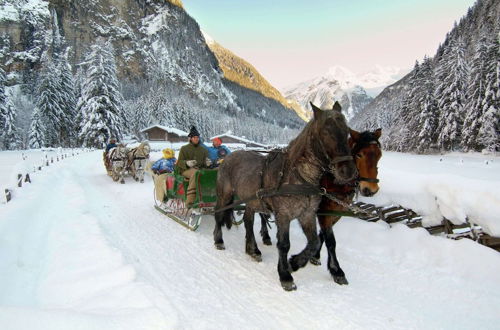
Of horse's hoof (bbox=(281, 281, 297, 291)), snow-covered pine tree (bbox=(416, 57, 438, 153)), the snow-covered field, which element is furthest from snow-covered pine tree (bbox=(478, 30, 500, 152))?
horse's hoof (bbox=(281, 281, 297, 291))

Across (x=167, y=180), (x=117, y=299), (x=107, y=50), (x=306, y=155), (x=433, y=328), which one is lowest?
(x=433, y=328)

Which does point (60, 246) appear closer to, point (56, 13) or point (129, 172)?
point (129, 172)

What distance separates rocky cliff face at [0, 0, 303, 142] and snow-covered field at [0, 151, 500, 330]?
2966 inches

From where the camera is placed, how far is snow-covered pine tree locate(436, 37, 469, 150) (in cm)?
3422

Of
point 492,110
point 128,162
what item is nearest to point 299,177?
point 128,162

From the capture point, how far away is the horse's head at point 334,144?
11.7ft

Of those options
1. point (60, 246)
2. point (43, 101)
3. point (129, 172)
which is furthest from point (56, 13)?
point (60, 246)

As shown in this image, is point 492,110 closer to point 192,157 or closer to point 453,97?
point 453,97

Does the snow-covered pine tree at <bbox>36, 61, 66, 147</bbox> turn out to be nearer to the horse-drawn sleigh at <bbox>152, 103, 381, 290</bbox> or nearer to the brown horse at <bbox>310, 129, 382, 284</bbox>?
the horse-drawn sleigh at <bbox>152, 103, 381, 290</bbox>

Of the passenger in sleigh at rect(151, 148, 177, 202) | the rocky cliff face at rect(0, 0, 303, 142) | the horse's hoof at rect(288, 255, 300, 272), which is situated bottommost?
the horse's hoof at rect(288, 255, 300, 272)

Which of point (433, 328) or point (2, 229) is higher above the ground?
point (2, 229)

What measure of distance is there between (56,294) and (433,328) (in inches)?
172

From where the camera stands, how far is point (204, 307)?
377cm

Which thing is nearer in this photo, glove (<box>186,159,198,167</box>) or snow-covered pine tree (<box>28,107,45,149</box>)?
glove (<box>186,159,198,167</box>)
